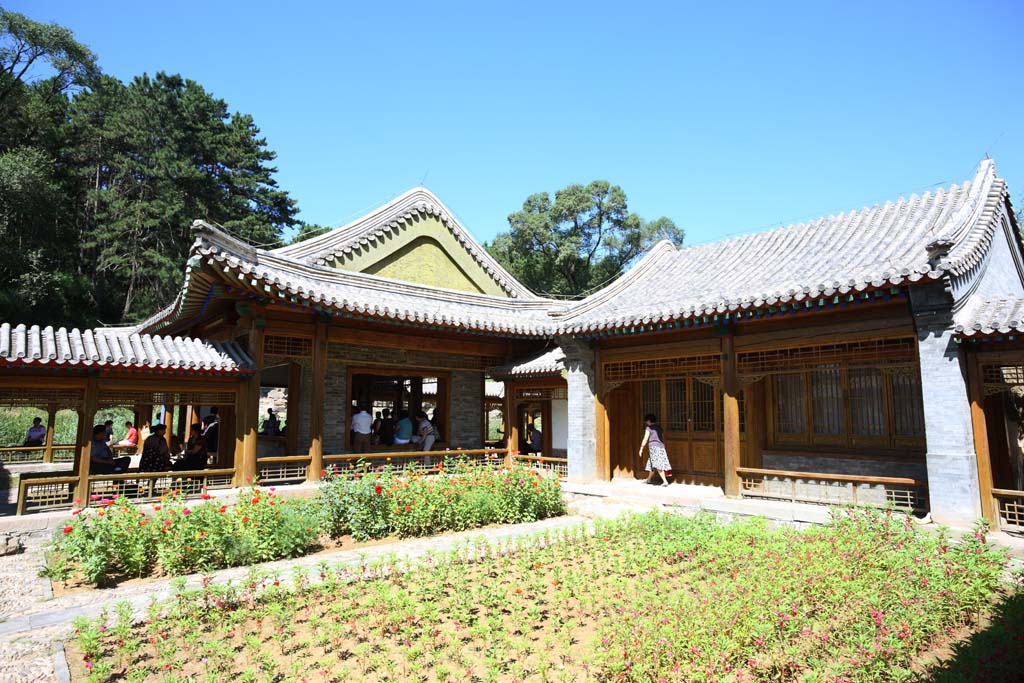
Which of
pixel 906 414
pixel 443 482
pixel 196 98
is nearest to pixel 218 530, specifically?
pixel 443 482

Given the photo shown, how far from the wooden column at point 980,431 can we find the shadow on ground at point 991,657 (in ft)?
12.5

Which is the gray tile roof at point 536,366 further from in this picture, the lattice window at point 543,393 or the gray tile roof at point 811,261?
the gray tile roof at point 811,261

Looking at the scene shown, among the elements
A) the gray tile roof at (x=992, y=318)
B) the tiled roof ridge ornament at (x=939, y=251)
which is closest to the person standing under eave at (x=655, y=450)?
the gray tile roof at (x=992, y=318)

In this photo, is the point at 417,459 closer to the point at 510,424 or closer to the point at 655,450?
the point at 510,424

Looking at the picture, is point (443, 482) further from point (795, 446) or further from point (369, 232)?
point (369, 232)

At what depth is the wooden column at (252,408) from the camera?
1027 cm

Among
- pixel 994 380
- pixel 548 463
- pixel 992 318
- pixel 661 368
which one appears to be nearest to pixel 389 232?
pixel 548 463

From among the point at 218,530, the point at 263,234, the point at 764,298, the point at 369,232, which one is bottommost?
the point at 218,530

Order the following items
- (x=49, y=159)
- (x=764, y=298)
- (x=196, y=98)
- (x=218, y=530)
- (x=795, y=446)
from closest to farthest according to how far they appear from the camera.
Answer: (x=218, y=530), (x=764, y=298), (x=795, y=446), (x=49, y=159), (x=196, y=98)

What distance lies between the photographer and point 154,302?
3123 centimetres

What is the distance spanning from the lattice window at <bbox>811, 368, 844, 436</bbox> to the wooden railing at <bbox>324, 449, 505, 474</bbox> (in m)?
5.88

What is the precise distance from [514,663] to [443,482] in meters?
4.78

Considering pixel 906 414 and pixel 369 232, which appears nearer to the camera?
pixel 906 414

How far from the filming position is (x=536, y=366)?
44.0 ft
